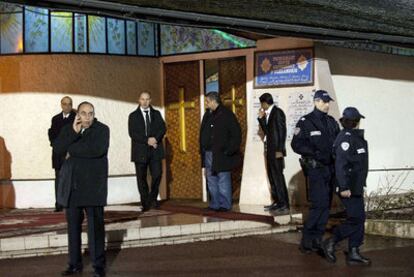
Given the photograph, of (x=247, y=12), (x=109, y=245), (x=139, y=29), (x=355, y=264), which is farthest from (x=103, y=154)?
(x=139, y=29)

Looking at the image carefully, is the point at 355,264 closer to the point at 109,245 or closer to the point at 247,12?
the point at 109,245

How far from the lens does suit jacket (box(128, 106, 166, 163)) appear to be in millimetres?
14236

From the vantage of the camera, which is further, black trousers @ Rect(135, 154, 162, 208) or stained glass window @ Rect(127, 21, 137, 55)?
stained glass window @ Rect(127, 21, 137, 55)

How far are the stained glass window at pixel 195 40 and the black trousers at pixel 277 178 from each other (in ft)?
7.81

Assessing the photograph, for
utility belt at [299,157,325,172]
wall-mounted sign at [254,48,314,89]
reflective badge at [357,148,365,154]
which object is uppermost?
wall-mounted sign at [254,48,314,89]

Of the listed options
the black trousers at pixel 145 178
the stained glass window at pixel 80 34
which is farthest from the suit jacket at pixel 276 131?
the stained glass window at pixel 80 34

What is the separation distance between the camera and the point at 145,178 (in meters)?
14.3

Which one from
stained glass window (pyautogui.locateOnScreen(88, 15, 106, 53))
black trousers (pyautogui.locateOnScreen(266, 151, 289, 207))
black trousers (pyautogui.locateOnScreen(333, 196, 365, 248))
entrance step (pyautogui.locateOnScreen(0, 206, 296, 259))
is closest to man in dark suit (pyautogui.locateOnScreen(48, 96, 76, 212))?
stained glass window (pyautogui.locateOnScreen(88, 15, 106, 53))

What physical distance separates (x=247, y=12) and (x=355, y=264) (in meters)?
4.54

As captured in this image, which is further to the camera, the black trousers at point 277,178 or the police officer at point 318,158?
the black trousers at point 277,178

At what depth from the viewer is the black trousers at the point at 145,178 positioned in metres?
14.2

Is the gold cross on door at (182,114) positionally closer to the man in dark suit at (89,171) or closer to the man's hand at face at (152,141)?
the man's hand at face at (152,141)

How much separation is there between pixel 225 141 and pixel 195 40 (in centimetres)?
290

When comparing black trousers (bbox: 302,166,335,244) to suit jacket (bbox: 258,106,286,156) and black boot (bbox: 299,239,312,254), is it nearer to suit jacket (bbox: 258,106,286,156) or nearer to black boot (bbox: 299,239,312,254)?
black boot (bbox: 299,239,312,254)
